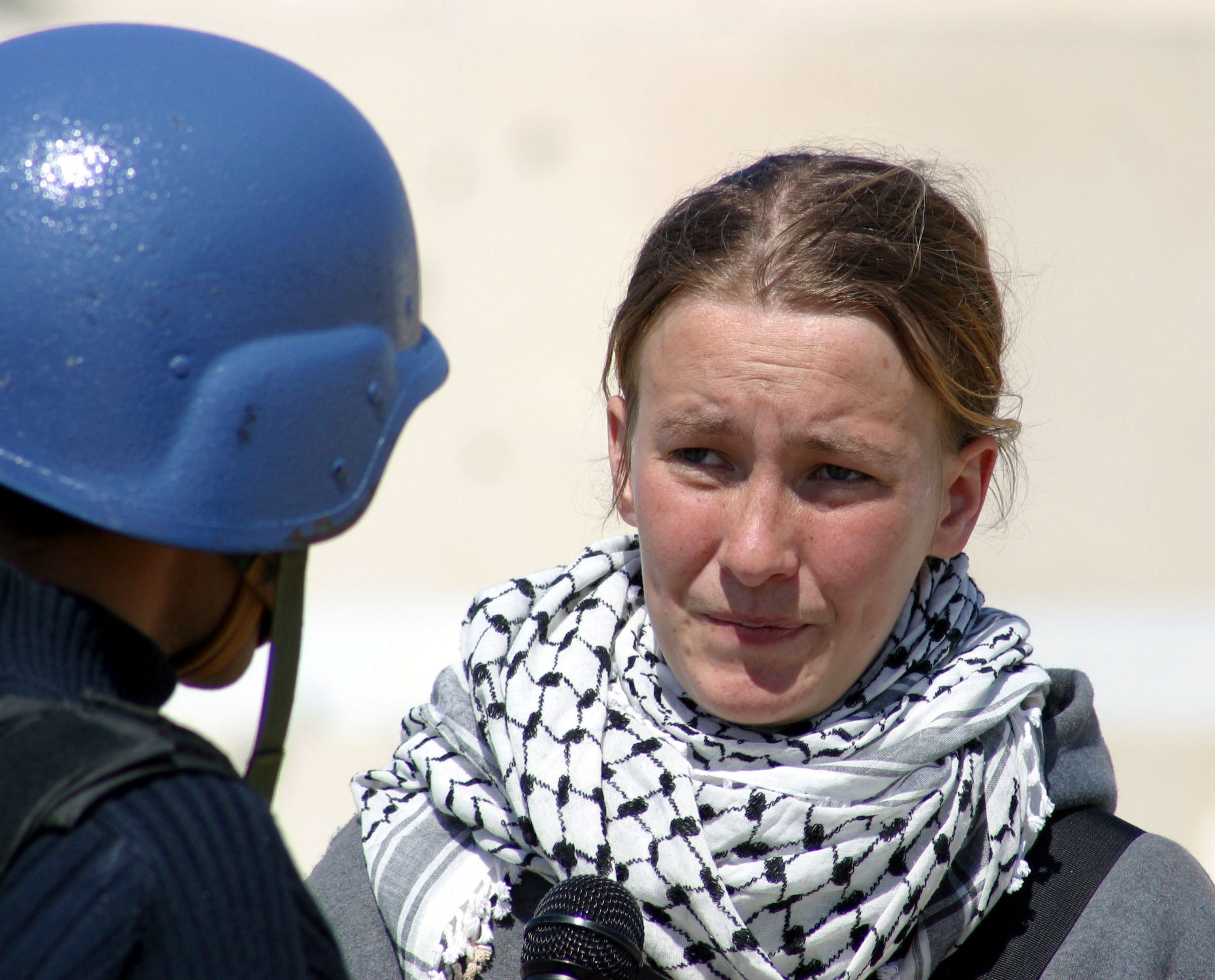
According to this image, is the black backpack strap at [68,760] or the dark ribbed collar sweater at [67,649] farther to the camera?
the dark ribbed collar sweater at [67,649]

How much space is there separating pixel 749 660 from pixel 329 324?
862mm

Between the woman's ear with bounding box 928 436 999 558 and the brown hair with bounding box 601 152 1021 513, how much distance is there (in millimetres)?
22

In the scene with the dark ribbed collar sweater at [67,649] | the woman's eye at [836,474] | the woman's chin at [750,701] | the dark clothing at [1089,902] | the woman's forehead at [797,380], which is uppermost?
the woman's forehead at [797,380]

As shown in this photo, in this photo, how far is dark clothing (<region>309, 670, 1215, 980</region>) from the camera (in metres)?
1.80

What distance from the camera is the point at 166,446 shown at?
1.14 m

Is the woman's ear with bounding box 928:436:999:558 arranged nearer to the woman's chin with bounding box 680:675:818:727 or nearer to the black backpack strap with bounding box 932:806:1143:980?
the woman's chin with bounding box 680:675:818:727

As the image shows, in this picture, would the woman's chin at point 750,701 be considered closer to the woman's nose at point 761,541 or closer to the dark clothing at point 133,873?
the woman's nose at point 761,541

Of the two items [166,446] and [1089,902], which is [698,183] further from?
[166,446]

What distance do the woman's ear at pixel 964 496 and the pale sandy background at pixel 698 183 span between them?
3.67 metres

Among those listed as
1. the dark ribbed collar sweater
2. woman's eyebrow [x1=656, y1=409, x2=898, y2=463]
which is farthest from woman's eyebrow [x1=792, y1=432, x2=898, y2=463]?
the dark ribbed collar sweater

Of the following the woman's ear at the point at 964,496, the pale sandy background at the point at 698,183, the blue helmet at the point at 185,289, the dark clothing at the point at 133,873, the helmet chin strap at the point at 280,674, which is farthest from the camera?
the pale sandy background at the point at 698,183

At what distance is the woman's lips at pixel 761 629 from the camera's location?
5.92 ft

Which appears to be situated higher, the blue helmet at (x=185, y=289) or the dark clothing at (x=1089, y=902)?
the blue helmet at (x=185, y=289)

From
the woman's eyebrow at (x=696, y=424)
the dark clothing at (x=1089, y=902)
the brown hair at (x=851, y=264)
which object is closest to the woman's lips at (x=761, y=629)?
the woman's eyebrow at (x=696, y=424)
